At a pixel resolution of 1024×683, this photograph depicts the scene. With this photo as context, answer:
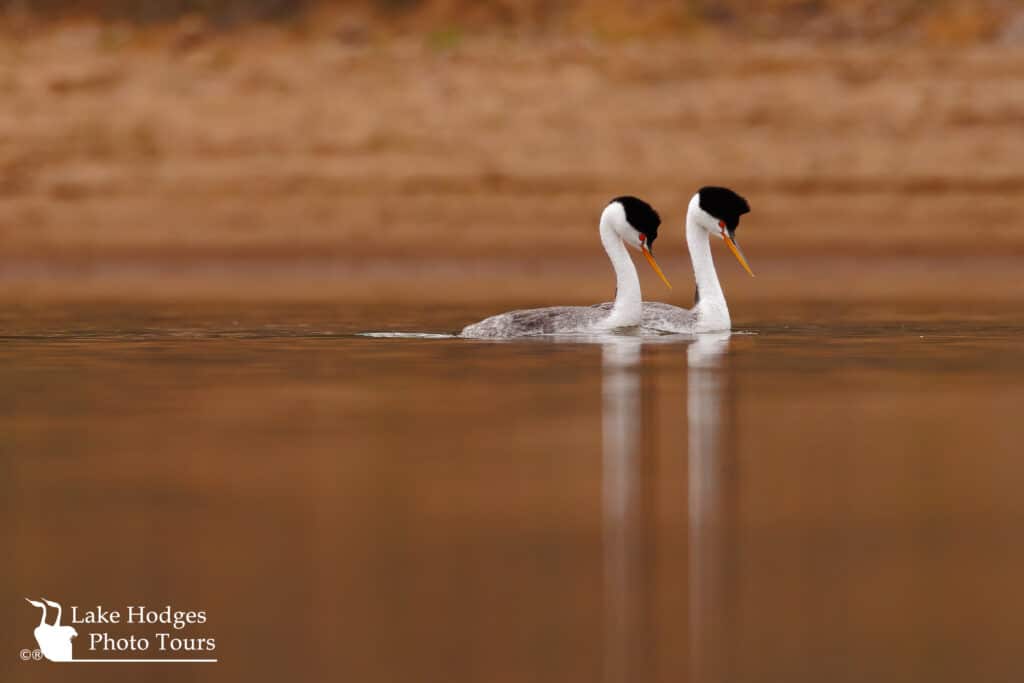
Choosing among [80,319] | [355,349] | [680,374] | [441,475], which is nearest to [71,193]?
[80,319]

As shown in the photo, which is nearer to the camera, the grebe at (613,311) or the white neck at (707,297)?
the grebe at (613,311)

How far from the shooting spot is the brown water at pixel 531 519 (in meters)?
A: 4.50

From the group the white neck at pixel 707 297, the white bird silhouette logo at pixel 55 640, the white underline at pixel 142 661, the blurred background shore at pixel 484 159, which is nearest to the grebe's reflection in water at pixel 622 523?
the white underline at pixel 142 661

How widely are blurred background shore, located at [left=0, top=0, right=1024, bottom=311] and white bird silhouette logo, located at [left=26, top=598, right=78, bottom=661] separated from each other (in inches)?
786

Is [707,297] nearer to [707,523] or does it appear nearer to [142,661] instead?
[707,523]

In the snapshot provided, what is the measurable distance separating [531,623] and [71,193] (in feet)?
98.6

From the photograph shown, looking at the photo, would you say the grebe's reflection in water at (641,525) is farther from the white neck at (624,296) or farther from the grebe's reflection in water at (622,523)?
the white neck at (624,296)

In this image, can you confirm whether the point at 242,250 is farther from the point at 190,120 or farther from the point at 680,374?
the point at 680,374

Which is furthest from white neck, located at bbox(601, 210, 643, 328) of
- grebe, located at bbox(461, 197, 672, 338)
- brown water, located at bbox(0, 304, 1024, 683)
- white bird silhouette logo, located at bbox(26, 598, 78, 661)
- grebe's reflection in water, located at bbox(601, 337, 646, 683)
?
white bird silhouette logo, located at bbox(26, 598, 78, 661)

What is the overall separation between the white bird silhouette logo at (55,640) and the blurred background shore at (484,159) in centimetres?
1996

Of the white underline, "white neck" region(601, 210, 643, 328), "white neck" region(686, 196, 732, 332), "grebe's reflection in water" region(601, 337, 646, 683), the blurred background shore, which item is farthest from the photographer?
the blurred background shore

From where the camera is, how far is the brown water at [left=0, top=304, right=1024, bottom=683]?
4.50 m

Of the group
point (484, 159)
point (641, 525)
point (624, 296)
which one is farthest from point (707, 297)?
point (484, 159)

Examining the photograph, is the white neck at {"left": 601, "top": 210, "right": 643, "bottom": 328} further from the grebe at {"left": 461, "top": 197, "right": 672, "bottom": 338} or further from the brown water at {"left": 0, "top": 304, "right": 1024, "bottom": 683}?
the brown water at {"left": 0, "top": 304, "right": 1024, "bottom": 683}
